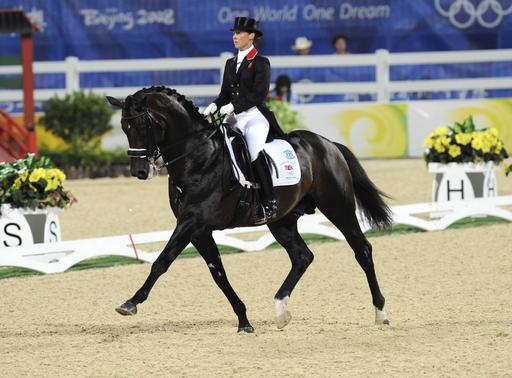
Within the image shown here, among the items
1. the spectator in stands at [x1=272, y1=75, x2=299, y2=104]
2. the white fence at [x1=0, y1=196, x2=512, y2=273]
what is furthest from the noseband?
the spectator in stands at [x1=272, y1=75, x2=299, y2=104]

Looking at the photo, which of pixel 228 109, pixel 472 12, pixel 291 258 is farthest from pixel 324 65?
pixel 228 109

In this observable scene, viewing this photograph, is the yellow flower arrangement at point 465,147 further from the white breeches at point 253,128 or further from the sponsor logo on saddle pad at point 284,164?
the white breeches at point 253,128

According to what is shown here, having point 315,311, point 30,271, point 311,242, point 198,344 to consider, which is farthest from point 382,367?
point 311,242

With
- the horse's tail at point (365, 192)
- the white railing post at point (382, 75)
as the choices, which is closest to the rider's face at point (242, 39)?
the horse's tail at point (365, 192)

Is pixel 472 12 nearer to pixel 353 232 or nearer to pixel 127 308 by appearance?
pixel 353 232

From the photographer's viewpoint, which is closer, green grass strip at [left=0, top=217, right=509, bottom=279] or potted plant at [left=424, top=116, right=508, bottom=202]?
green grass strip at [left=0, top=217, right=509, bottom=279]

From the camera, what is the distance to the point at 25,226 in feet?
38.1

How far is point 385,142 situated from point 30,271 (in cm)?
1190

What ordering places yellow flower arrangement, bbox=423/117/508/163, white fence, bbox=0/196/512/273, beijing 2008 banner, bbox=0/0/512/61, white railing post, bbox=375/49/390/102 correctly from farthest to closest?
beijing 2008 banner, bbox=0/0/512/61, white railing post, bbox=375/49/390/102, yellow flower arrangement, bbox=423/117/508/163, white fence, bbox=0/196/512/273

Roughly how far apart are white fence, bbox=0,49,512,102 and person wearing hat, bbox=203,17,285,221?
12998mm

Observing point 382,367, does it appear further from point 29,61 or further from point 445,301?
point 29,61

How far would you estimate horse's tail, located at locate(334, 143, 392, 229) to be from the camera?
9.35 metres

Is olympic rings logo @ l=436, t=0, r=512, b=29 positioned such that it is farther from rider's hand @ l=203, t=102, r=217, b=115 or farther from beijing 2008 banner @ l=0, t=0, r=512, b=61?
rider's hand @ l=203, t=102, r=217, b=115

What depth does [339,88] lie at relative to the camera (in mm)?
22281
